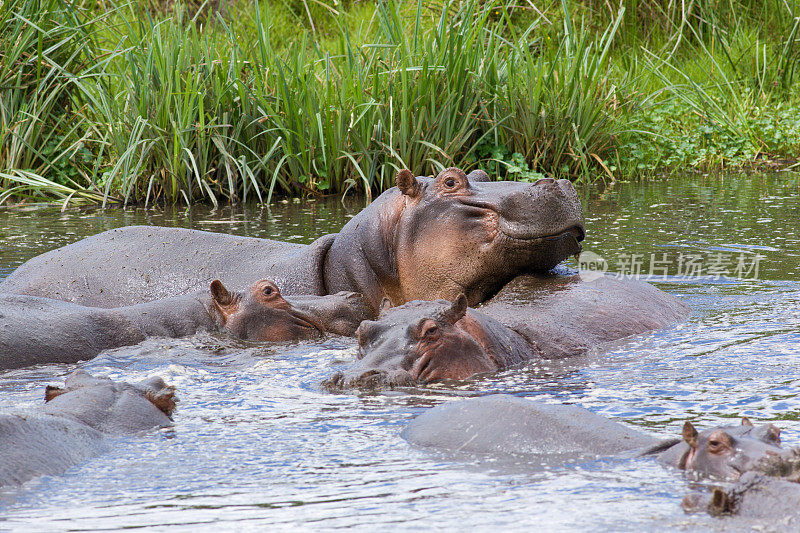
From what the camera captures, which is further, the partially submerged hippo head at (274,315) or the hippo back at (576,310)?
the partially submerged hippo head at (274,315)

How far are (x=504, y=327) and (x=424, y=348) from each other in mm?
636

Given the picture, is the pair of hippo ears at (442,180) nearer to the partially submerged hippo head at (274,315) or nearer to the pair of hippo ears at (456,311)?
the partially submerged hippo head at (274,315)

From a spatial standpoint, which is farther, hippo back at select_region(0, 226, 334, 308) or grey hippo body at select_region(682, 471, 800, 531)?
hippo back at select_region(0, 226, 334, 308)

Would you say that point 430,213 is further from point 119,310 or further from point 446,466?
point 446,466

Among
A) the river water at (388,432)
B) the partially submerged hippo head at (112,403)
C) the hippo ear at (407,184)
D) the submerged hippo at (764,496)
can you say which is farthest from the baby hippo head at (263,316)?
the submerged hippo at (764,496)

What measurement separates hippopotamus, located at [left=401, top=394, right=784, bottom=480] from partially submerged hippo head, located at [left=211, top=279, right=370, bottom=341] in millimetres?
1993

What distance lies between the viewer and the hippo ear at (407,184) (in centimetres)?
613

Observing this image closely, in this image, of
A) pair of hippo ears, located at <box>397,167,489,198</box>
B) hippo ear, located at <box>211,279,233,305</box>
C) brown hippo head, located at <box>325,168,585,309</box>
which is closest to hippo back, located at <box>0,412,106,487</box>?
hippo ear, located at <box>211,279,233,305</box>

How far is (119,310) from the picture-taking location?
6.05m

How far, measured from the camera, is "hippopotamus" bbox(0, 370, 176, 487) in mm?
3510

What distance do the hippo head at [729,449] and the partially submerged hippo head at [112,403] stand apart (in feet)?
6.38

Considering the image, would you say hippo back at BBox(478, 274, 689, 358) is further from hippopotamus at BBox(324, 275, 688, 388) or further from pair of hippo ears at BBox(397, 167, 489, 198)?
pair of hippo ears at BBox(397, 167, 489, 198)

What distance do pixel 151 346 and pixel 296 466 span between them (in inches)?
90.7

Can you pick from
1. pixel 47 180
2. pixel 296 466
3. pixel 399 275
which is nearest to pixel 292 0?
pixel 47 180
